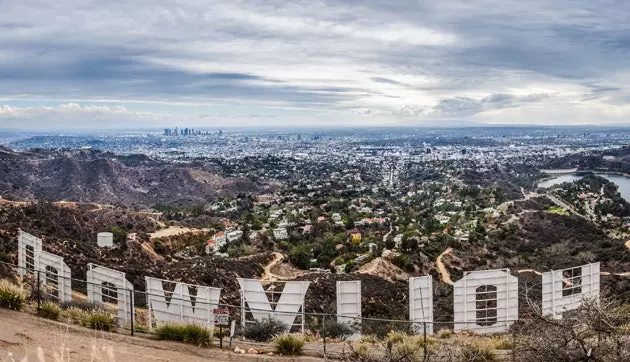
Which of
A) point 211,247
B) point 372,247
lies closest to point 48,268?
point 211,247

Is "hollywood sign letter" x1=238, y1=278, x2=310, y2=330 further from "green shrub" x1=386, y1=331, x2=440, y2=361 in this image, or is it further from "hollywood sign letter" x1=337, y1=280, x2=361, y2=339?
"green shrub" x1=386, y1=331, x2=440, y2=361

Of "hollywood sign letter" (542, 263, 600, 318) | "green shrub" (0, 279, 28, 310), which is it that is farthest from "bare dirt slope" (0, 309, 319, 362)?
"hollywood sign letter" (542, 263, 600, 318)

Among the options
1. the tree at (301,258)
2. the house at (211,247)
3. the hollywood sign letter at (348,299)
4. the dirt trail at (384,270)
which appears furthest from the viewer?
the house at (211,247)

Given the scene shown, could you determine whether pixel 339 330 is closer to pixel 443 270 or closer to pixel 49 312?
pixel 49 312

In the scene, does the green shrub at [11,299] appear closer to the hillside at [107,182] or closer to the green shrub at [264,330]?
the green shrub at [264,330]

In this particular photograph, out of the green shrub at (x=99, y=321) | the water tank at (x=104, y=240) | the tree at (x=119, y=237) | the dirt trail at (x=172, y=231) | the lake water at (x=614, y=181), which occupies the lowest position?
the lake water at (x=614, y=181)

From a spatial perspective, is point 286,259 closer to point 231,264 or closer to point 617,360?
point 231,264

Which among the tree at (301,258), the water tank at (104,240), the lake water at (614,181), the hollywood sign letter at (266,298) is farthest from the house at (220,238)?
the lake water at (614,181)
